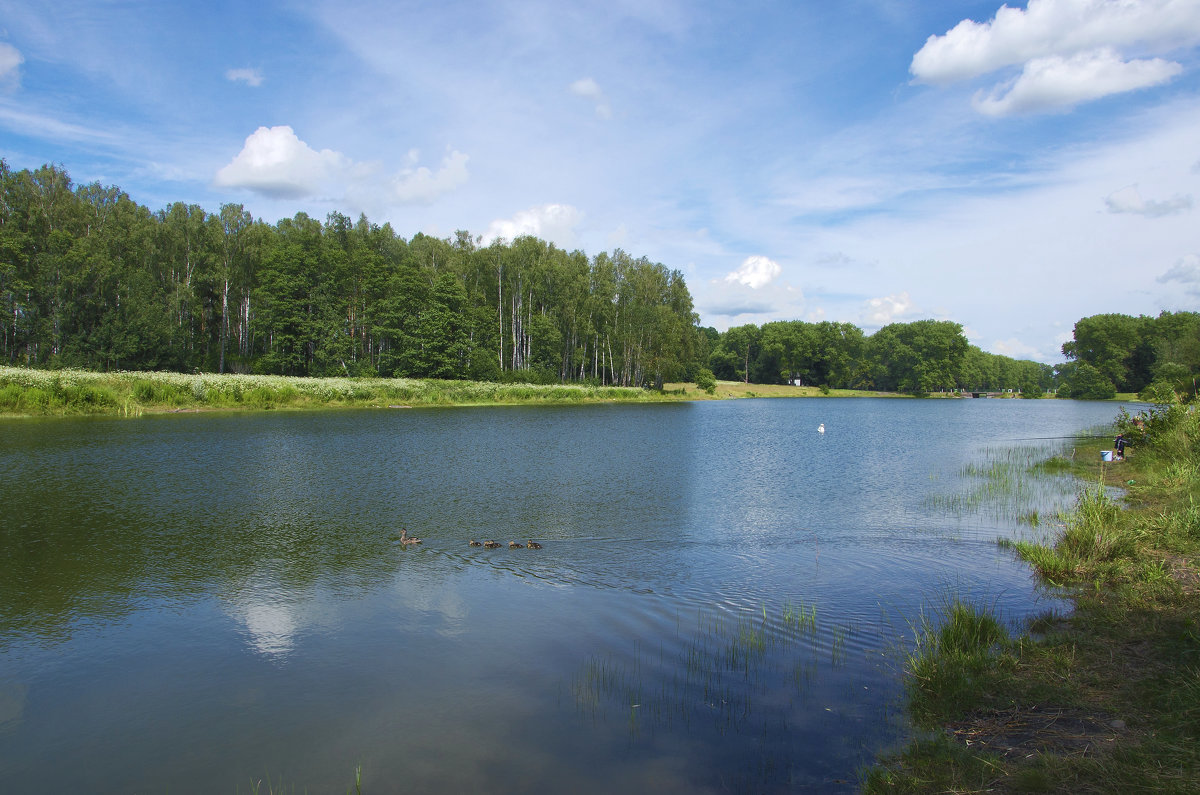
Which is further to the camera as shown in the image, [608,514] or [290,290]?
[290,290]

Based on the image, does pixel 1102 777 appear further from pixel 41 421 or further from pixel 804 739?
pixel 41 421

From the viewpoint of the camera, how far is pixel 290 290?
61.9 meters

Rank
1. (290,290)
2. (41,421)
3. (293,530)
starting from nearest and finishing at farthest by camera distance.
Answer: (293,530) < (41,421) < (290,290)

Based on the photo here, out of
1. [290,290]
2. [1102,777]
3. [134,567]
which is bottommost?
[134,567]

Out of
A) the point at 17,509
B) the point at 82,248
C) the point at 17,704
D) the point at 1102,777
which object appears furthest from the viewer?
the point at 82,248

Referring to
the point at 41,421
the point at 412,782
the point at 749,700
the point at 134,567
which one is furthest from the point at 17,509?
the point at 41,421

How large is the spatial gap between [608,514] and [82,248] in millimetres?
57358

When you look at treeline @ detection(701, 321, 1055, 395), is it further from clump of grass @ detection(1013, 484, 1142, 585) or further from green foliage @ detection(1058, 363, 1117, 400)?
clump of grass @ detection(1013, 484, 1142, 585)

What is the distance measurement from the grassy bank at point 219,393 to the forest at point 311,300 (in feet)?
20.9

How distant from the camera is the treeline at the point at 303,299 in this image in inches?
2024

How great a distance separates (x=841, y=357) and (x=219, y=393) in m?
113

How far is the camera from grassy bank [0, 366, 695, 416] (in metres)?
35.3

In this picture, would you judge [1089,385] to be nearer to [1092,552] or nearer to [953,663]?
[1092,552]

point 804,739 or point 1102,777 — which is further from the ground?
point 1102,777
